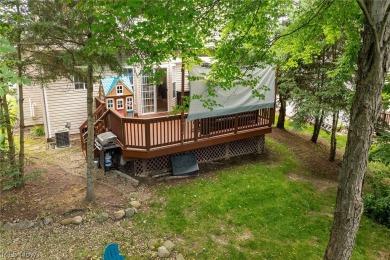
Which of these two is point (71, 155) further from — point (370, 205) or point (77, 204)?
point (370, 205)

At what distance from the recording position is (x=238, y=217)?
7.03m

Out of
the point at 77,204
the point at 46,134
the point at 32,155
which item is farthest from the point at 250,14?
the point at 46,134

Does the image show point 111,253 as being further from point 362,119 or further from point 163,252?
point 362,119

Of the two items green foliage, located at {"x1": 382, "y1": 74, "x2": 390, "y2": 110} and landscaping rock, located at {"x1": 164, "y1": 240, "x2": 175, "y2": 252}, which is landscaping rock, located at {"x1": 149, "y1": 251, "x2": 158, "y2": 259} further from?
green foliage, located at {"x1": 382, "y1": 74, "x2": 390, "y2": 110}

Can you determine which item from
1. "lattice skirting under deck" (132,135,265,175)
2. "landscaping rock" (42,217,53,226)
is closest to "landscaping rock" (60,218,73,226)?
"landscaping rock" (42,217,53,226)

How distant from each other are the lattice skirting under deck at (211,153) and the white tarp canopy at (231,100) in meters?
1.40

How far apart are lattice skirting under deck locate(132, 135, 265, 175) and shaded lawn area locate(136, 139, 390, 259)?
3.00 ft

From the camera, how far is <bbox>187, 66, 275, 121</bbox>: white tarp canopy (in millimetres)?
8469

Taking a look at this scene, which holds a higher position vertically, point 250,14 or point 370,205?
point 250,14

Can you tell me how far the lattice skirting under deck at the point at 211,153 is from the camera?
28.5 feet

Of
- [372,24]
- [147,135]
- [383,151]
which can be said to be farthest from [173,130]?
[372,24]

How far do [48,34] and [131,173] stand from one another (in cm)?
460

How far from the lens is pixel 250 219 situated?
22.9ft

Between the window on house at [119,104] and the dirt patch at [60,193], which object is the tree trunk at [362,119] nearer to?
the dirt patch at [60,193]
